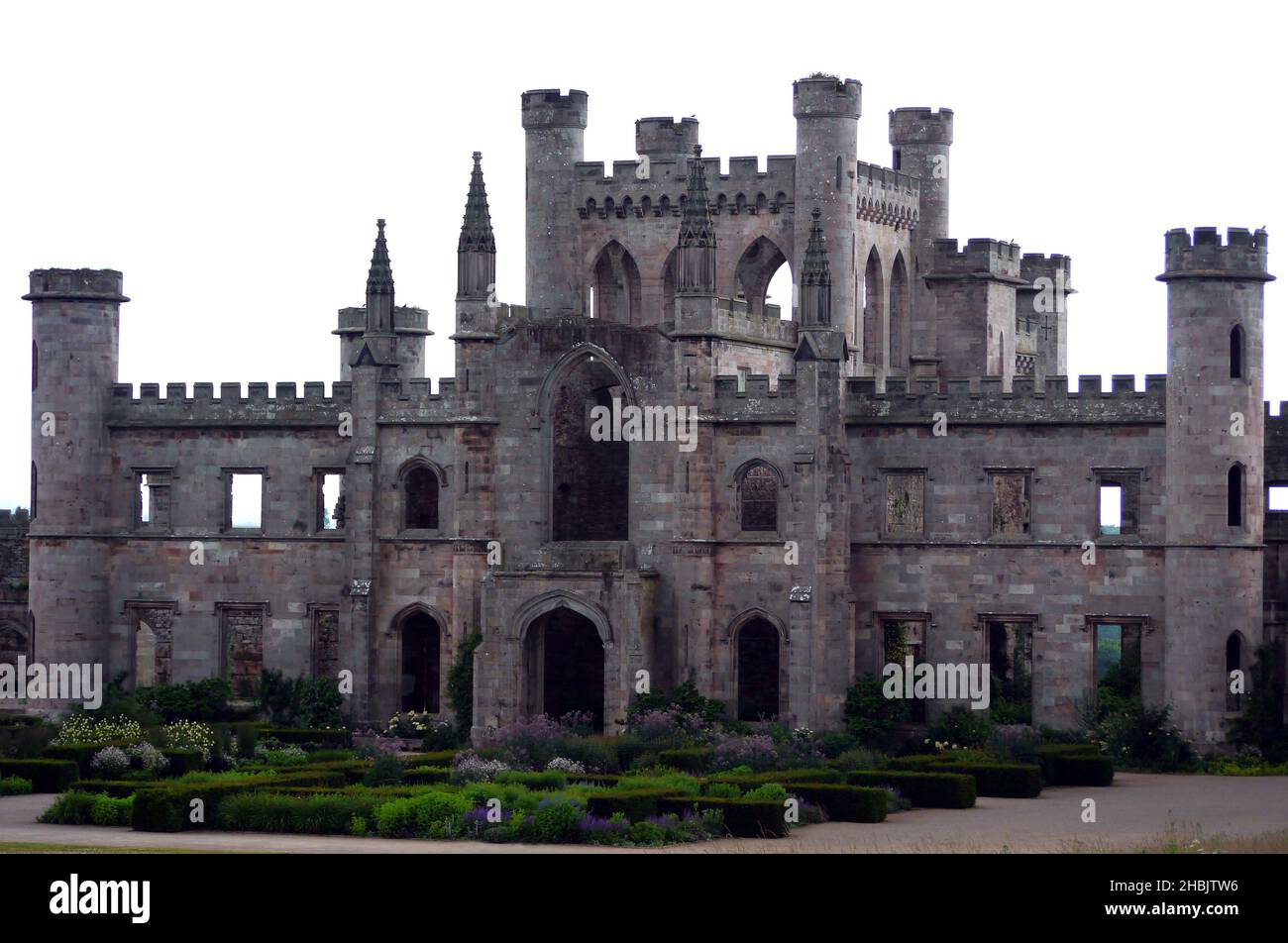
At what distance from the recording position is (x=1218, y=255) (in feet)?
185


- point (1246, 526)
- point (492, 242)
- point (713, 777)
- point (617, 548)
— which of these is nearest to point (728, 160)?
point (492, 242)

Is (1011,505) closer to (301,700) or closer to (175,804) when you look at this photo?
(301,700)

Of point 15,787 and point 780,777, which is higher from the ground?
point 780,777

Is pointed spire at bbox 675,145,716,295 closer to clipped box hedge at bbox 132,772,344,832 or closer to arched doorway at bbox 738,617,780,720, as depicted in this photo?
arched doorway at bbox 738,617,780,720

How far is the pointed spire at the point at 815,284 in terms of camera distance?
57844mm

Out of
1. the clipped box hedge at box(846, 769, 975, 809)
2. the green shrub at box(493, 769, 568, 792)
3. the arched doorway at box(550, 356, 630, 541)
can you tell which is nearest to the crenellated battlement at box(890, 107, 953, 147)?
the arched doorway at box(550, 356, 630, 541)

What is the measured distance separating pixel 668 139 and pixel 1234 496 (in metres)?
20.0

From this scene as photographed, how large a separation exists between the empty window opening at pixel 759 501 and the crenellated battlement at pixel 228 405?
1098 centimetres

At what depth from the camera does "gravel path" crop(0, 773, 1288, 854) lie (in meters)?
40.3

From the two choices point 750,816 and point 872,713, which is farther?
point 872,713

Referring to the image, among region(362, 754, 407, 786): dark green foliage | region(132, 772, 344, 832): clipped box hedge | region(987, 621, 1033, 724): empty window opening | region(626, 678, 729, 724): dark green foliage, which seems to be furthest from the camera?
region(987, 621, 1033, 724): empty window opening

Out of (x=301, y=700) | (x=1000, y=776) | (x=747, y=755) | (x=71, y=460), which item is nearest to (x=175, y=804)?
(x=747, y=755)

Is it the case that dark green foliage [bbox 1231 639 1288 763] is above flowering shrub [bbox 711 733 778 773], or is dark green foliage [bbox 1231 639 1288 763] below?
above

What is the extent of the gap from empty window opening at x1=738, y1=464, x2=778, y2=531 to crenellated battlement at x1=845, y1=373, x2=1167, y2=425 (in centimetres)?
363
